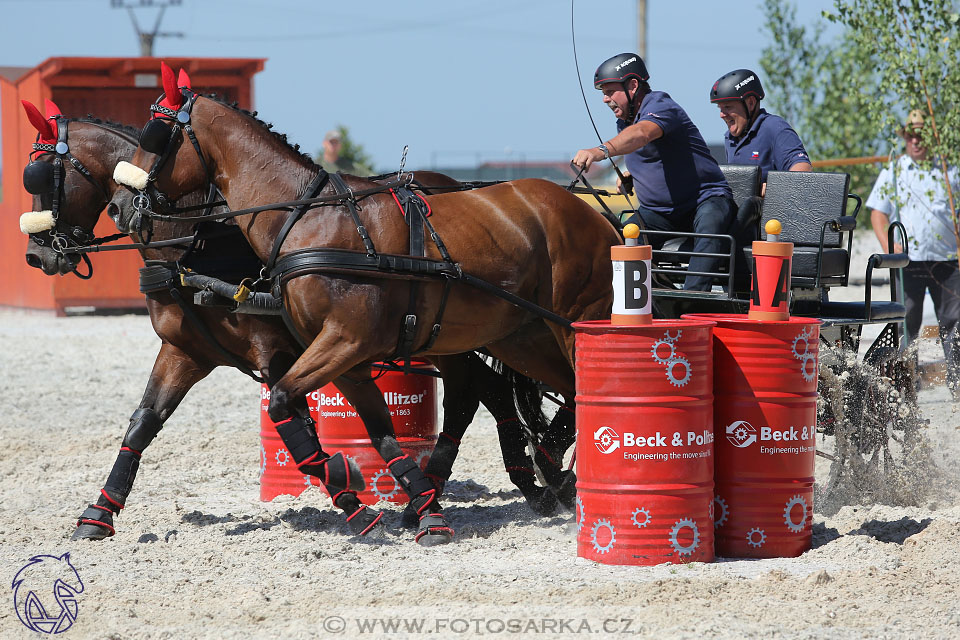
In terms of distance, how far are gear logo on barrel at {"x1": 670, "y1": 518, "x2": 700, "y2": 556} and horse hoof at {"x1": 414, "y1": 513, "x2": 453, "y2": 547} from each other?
119 cm

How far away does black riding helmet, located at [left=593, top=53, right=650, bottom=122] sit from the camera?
6.31m

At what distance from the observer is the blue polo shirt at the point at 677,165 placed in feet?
20.2

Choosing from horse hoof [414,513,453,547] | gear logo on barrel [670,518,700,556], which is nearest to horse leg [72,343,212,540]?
horse hoof [414,513,453,547]

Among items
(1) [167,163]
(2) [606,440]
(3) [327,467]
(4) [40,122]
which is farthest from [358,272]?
(4) [40,122]

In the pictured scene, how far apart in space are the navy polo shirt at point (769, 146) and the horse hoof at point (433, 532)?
3033 millimetres

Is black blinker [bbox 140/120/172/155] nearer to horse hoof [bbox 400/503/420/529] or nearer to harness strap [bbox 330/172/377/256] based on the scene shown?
harness strap [bbox 330/172/377/256]

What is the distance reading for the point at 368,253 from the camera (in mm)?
5270

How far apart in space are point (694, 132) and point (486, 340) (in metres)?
1.73

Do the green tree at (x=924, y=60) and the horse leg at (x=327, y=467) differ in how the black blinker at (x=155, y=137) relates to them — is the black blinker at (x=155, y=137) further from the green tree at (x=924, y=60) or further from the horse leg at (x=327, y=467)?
the green tree at (x=924, y=60)

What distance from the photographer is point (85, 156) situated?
19.7ft

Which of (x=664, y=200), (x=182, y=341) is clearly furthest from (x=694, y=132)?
(x=182, y=341)

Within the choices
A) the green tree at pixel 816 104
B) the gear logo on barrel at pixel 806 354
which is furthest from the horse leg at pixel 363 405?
the green tree at pixel 816 104

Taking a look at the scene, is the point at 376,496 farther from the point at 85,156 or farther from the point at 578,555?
the point at 85,156

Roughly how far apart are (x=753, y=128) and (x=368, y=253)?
10.4 feet
